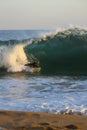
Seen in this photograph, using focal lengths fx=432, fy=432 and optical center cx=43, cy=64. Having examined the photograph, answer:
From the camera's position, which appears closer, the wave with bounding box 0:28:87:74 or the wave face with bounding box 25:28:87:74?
the wave with bounding box 0:28:87:74

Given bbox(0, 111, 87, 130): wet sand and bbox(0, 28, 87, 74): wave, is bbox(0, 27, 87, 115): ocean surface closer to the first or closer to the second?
bbox(0, 28, 87, 74): wave

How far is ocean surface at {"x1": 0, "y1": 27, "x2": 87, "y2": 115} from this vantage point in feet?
25.6

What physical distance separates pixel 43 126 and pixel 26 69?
10.6m

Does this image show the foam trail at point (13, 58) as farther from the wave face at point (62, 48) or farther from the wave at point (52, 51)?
the wave face at point (62, 48)

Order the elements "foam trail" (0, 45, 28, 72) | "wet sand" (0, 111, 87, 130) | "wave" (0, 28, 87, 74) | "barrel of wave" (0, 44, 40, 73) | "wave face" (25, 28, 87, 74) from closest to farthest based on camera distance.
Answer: "wet sand" (0, 111, 87, 130)
"barrel of wave" (0, 44, 40, 73)
"foam trail" (0, 45, 28, 72)
"wave" (0, 28, 87, 74)
"wave face" (25, 28, 87, 74)

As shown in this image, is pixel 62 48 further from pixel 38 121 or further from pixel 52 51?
pixel 38 121

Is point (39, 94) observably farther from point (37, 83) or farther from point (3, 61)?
point (3, 61)

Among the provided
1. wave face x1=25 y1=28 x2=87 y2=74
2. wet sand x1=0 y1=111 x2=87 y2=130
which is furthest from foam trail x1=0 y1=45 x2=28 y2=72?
wet sand x1=0 y1=111 x2=87 y2=130

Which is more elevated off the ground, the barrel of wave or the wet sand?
the wet sand

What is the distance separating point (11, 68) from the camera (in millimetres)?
16375

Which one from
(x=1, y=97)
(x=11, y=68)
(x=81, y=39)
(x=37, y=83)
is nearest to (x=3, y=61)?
(x=11, y=68)

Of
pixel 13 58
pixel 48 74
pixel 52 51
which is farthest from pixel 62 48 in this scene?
pixel 48 74

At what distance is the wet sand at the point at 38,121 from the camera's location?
4.99 meters

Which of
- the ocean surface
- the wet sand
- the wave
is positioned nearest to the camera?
the wet sand
